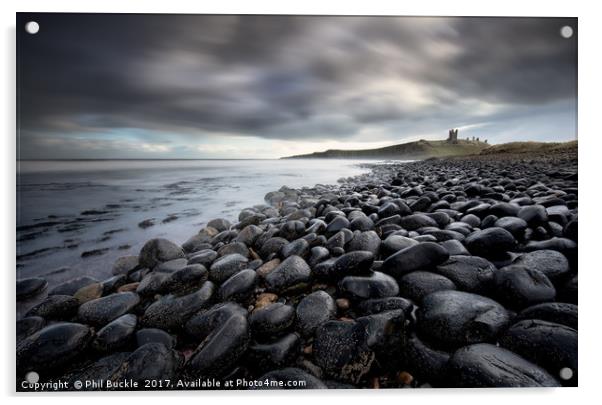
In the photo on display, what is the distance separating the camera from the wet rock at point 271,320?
1638mm

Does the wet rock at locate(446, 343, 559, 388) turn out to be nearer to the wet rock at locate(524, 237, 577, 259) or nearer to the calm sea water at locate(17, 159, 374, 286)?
the wet rock at locate(524, 237, 577, 259)

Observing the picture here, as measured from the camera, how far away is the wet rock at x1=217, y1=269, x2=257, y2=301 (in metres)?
1.92

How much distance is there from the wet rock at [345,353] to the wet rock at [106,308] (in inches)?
52.9

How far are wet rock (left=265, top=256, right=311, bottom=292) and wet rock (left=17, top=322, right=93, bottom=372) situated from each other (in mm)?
1135

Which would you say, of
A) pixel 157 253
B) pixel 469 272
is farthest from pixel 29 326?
pixel 469 272

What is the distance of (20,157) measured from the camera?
2.02 metres

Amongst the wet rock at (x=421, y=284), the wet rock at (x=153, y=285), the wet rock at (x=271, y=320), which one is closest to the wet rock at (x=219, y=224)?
the wet rock at (x=153, y=285)

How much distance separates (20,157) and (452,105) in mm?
3441

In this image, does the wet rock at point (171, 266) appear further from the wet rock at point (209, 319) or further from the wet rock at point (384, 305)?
the wet rock at point (384, 305)

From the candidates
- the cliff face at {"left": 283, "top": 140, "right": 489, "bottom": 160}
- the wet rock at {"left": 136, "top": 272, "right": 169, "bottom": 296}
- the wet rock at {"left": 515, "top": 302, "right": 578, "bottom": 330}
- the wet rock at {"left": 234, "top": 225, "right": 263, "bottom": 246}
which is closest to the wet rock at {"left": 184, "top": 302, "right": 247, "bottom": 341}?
the wet rock at {"left": 136, "top": 272, "right": 169, "bottom": 296}

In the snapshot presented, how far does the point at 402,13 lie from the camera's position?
2.16m

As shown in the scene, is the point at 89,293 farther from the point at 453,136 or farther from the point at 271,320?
the point at 453,136
